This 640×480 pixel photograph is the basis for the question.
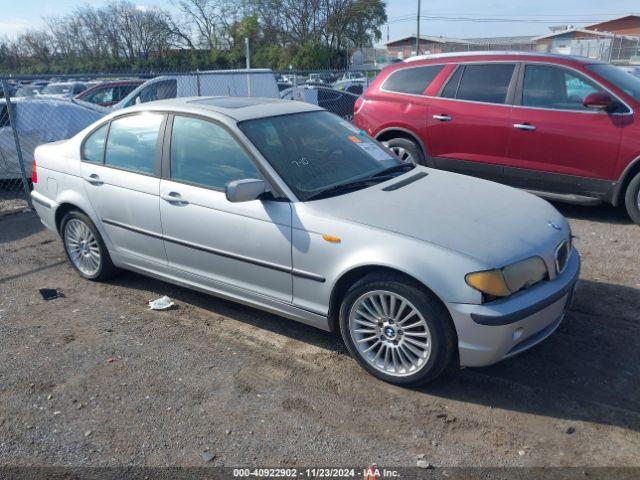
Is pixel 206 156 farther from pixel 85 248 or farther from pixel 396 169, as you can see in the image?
pixel 85 248

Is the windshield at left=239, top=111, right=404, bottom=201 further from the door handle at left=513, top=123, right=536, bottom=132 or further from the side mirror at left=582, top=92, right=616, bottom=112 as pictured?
the side mirror at left=582, top=92, right=616, bottom=112

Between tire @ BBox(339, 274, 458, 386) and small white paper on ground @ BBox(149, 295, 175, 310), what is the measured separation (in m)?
1.80

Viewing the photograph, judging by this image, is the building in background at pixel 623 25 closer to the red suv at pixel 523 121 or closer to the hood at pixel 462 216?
the red suv at pixel 523 121

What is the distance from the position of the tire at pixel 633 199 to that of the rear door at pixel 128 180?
4920 mm

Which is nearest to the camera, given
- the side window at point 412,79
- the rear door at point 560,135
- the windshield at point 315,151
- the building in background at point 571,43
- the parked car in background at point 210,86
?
the windshield at point 315,151

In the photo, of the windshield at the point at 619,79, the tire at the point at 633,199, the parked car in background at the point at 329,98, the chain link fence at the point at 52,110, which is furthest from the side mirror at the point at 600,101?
the parked car in background at the point at 329,98

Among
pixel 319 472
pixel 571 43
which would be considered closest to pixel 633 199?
pixel 319 472

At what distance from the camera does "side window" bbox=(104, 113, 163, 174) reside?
14.6 feet

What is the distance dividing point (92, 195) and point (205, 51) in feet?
174

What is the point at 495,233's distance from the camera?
3.38 metres

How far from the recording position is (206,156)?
4.16 meters

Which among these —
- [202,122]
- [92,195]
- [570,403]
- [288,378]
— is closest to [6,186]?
[92,195]

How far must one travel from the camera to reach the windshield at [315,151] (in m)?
3.88

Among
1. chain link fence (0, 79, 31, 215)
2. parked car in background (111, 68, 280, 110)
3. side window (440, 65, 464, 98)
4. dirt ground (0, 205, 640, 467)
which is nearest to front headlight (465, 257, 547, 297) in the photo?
dirt ground (0, 205, 640, 467)
